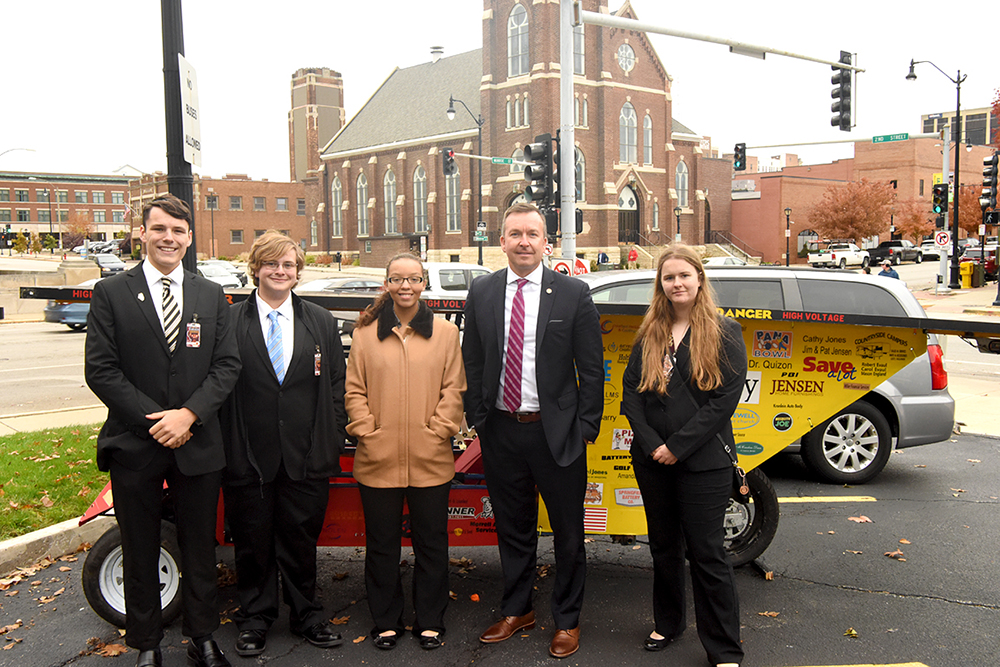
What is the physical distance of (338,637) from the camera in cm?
422

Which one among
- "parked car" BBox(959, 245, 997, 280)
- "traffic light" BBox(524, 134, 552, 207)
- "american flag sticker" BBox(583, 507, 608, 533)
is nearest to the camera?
"american flag sticker" BBox(583, 507, 608, 533)

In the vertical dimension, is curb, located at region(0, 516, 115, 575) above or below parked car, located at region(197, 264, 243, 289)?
below

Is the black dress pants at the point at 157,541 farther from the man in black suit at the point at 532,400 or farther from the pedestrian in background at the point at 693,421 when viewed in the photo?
the pedestrian in background at the point at 693,421

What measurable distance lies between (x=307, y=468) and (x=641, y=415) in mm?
1795

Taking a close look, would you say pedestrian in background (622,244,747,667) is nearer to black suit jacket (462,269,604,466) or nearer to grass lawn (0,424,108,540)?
black suit jacket (462,269,604,466)

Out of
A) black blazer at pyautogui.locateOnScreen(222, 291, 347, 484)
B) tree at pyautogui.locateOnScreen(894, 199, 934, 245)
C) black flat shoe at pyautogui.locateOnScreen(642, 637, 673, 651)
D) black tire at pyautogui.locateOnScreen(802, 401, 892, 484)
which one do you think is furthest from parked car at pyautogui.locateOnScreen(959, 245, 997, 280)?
black blazer at pyautogui.locateOnScreen(222, 291, 347, 484)

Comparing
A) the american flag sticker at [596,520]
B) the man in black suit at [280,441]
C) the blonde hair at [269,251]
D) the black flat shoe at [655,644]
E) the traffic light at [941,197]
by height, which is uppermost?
the traffic light at [941,197]

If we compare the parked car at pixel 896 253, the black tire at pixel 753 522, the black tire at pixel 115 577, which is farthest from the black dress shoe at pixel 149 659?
the parked car at pixel 896 253

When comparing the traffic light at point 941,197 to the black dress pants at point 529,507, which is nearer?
the black dress pants at point 529,507

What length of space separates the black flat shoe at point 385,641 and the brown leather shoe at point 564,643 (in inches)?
33.4

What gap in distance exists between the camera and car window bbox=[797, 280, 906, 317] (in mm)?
7223

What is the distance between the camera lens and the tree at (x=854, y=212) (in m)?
62.2

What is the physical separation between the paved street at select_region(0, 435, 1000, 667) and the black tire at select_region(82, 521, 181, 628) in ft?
0.56

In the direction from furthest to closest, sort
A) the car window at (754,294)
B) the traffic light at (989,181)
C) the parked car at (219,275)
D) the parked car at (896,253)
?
the parked car at (896,253)
the parked car at (219,275)
the traffic light at (989,181)
the car window at (754,294)
